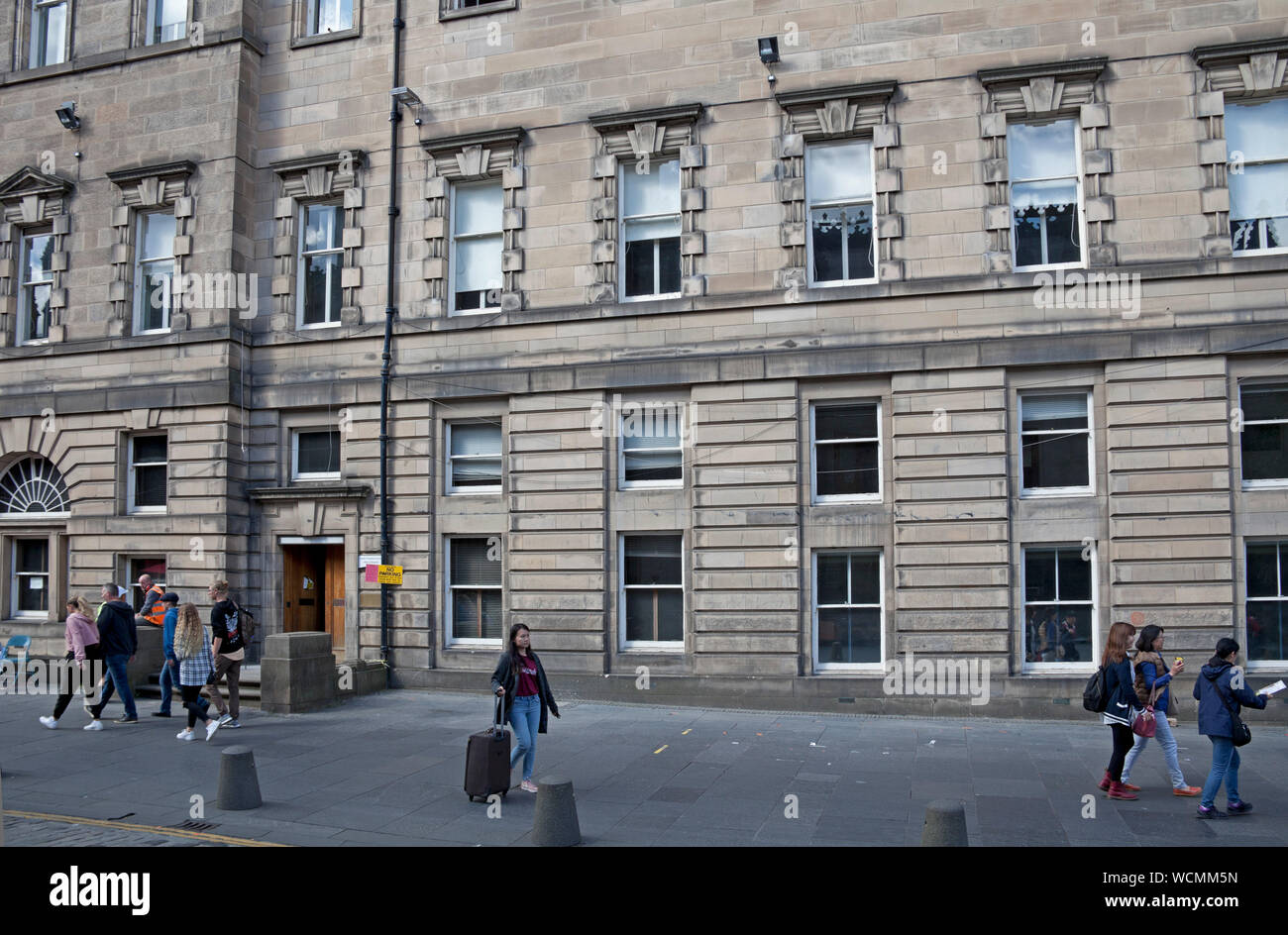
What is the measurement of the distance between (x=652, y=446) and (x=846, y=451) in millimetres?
3431

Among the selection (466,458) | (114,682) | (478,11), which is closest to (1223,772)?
(466,458)

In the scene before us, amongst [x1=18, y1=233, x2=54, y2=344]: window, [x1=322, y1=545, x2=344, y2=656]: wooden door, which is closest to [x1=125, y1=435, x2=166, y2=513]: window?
[x1=18, y1=233, x2=54, y2=344]: window

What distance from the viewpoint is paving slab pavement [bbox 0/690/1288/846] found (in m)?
9.38

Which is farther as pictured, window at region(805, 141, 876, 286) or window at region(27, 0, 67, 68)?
window at region(27, 0, 67, 68)

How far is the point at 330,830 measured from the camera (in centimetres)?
951

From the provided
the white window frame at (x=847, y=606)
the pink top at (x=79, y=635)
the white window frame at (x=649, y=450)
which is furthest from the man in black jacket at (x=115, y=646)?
the white window frame at (x=847, y=606)

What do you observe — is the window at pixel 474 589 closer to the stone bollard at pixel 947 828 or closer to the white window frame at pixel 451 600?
the white window frame at pixel 451 600

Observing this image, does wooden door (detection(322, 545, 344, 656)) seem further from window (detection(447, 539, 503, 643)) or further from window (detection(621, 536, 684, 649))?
window (detection(621, 536, 684, 649))

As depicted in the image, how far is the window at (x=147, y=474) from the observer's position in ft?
66.1

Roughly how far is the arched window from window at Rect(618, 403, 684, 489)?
40.7 feet

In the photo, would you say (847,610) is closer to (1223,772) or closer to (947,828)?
(1223,772)

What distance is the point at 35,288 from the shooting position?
848 inches

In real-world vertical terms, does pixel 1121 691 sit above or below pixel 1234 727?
above

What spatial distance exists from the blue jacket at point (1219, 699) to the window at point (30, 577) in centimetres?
2161
